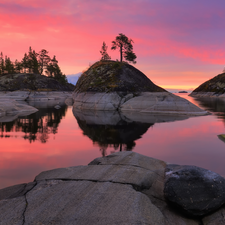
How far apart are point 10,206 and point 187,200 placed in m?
5.00

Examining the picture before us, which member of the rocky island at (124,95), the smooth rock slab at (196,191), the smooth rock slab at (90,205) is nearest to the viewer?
the smooth rock slab at (90,205)

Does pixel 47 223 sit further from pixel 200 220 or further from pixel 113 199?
pixel 200 220

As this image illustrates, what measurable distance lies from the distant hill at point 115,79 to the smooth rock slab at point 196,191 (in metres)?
36.3

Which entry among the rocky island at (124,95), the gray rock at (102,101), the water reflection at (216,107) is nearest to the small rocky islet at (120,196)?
the water reflection at (216,107)

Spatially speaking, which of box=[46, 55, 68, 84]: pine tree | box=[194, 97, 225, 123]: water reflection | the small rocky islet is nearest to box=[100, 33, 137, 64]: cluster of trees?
box=[194, 97, 225, 123]: water reflection

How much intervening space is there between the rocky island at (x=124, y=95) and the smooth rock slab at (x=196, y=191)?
28.8 m

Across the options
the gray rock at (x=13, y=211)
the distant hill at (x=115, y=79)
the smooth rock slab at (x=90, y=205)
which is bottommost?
the gray rock at (x=13, y=211)

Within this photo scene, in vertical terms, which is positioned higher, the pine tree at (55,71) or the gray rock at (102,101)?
the pine tree at (55,71)

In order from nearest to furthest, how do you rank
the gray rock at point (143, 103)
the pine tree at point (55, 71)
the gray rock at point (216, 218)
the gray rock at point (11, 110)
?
the gray rock at point (216, 218)
the gray rock at point (11, 110)
the gray rock at point (143, 103)
the pine tree at point (55, 71)

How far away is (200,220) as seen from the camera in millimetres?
5438

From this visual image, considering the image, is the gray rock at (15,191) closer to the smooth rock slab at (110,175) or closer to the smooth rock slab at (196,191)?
the smooth rock slab at (110,175)

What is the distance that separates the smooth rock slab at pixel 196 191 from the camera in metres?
5.42

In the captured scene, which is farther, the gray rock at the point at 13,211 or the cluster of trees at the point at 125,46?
the cluster of trees at the point at 125,46

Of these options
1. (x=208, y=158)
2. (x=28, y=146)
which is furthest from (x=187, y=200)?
(x=28, y=146)
